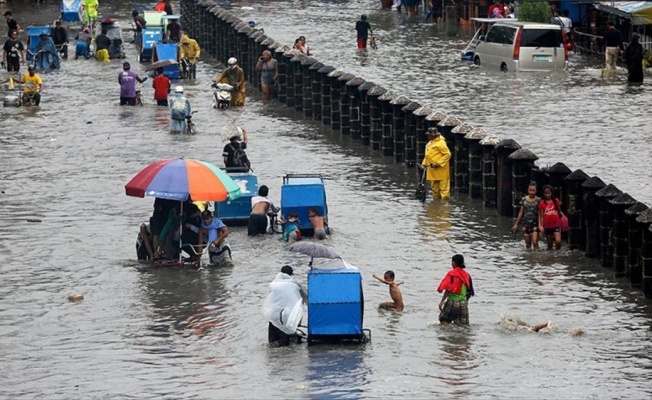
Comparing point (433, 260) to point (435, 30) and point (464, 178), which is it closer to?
point (464, 178)

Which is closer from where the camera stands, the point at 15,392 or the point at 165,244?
the point at 15,392

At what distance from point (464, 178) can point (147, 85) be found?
17895 mm

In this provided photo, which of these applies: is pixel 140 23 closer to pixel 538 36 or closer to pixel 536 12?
pixel 536 12

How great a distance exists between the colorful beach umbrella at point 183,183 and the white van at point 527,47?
76.4ft

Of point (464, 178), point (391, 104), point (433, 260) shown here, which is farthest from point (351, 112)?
point (433, 260)

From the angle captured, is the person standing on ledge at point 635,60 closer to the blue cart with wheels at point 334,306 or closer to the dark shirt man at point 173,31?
the dark shirt man at point 173,31

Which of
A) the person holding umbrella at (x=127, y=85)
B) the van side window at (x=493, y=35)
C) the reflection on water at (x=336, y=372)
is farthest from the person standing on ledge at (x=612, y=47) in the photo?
the reflection on water at (x=336, y=372)

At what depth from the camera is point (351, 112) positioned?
41.2 meters

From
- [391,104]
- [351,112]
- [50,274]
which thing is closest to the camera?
[50,274]

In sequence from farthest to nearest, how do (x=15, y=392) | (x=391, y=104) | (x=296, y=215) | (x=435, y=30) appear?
(x=435, y=30), (x=391, y=104), (x=296, y=215), (x=15, y=392)

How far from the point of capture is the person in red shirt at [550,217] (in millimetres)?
29094

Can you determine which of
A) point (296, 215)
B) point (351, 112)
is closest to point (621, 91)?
point (351, 112)

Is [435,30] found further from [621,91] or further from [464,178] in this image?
[464,178]

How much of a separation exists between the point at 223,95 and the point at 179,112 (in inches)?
168
